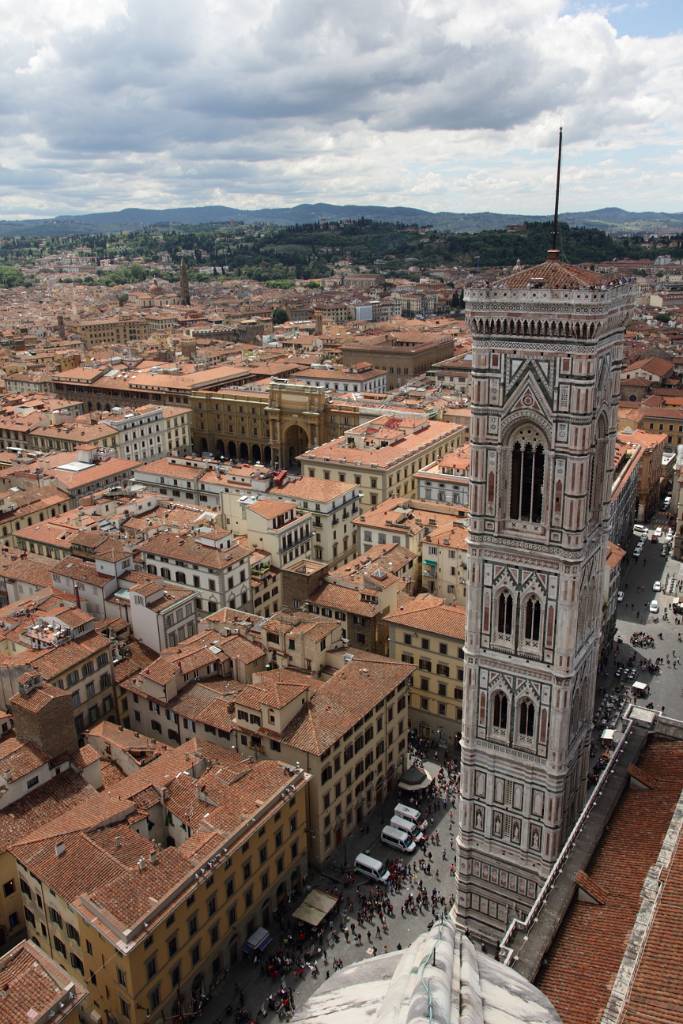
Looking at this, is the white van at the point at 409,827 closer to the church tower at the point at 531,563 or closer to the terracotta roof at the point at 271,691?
the church tower at the point at 531,563

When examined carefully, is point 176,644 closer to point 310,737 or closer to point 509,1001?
point 310,737

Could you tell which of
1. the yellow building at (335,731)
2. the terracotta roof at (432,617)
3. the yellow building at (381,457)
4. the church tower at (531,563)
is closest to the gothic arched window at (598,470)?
the church tower at (531,563)

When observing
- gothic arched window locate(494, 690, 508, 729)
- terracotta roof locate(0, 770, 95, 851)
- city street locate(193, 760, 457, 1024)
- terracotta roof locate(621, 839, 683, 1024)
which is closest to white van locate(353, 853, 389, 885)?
city street locate(193, 760, 457, 1024)

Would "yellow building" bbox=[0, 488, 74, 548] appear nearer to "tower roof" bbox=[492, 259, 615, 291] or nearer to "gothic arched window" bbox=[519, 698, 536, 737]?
"gothic arched window" bbox=[519, 698, 536, 737]

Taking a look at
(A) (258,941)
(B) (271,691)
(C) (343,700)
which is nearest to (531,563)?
(C) (343,700)

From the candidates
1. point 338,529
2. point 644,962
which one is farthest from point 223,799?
point 338,529

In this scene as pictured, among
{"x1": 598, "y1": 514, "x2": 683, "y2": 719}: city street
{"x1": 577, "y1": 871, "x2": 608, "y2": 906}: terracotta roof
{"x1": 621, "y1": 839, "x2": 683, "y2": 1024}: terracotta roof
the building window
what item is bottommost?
{"x1": 598, "y1": 514, "x2": 683, "y2": 719}: city street
